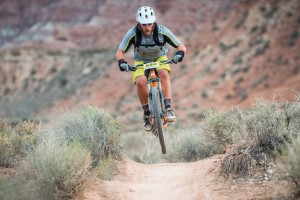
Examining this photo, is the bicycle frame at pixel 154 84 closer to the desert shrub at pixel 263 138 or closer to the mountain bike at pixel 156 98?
the mountain bike at pixel 156 98

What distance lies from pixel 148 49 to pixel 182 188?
8.80ft

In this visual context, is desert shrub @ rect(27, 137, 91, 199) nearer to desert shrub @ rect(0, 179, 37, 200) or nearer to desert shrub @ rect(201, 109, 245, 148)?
desert shrub @ rect(0, 179, 37, 200)

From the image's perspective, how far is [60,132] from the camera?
8.17m

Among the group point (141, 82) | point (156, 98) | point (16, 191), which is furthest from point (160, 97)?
point (16, 191)

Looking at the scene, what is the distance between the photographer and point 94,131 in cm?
822

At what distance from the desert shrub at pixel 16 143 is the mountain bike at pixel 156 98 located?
203cm

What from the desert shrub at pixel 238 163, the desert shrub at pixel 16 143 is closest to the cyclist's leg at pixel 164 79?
the desert shrub at pixel 238 163

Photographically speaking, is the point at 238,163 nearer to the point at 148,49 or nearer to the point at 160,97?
the point at 160,97

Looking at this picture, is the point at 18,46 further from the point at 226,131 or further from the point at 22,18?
the point at 226,131

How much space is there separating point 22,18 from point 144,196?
59046mm

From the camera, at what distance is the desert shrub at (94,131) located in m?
8.00

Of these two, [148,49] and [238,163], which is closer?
[238,163]

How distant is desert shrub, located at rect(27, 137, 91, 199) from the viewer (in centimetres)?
590

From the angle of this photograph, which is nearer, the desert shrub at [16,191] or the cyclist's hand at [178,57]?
the desert shrub at [16,191]
